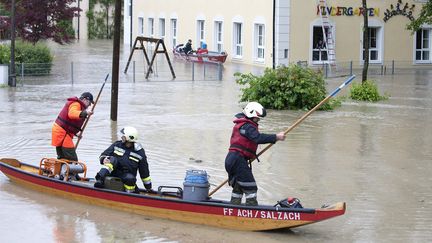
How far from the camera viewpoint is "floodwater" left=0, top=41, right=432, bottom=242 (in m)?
11.8

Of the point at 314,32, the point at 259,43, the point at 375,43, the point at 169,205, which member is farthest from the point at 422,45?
the point at 169,205

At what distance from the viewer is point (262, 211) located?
37.2ft

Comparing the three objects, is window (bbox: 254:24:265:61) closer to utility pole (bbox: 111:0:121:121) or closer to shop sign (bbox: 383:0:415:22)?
shop sign (bbox: 383:0:415:22)

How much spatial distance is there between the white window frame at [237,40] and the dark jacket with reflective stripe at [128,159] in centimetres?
3464

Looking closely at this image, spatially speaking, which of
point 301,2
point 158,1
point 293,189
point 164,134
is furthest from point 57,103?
point 158,1

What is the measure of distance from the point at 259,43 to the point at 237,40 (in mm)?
2862

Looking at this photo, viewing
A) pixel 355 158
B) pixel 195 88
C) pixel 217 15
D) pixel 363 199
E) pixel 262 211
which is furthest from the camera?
pixel 217 15

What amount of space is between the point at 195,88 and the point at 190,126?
11257 mm

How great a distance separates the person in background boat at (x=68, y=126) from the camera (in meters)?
14.1

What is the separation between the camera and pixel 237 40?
47656 mm

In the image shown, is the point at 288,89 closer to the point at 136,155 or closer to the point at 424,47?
the point at 136,155

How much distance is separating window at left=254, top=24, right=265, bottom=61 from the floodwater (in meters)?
11.6

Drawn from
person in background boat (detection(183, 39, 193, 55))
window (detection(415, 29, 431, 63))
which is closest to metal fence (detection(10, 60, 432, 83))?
window (detection(415, 29, 431, 63))

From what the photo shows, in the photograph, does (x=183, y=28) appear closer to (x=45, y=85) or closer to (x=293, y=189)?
(x=45, y=85)
